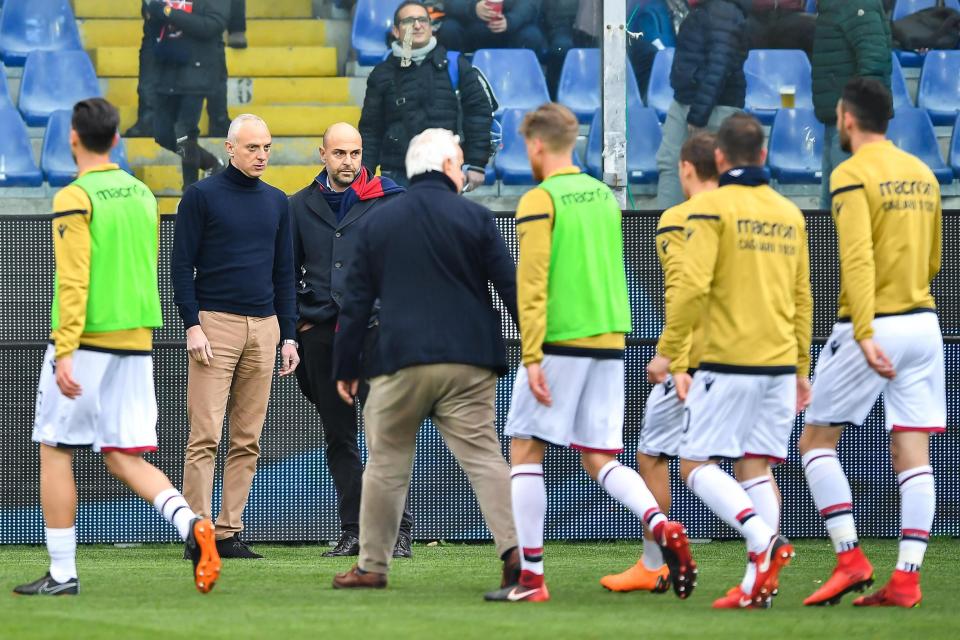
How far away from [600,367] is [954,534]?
320cm

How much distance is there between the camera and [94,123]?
5535 mm

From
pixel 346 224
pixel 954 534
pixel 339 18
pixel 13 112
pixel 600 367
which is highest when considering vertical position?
pixel 339 18

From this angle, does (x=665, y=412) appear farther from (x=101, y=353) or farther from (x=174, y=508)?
(x=101, y=353)

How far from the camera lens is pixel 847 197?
17.7 feet

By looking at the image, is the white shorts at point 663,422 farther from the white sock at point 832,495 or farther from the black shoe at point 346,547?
the black shoe at point 346,547

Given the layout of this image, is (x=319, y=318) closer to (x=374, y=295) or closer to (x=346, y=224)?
(x=346, y=224)

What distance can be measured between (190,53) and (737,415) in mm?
6574

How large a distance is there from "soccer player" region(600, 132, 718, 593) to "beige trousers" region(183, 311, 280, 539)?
76.1 inches

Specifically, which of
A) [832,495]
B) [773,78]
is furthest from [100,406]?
[773,78]

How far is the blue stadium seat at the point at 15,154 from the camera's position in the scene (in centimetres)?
1083

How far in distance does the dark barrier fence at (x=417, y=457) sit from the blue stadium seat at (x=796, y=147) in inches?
106

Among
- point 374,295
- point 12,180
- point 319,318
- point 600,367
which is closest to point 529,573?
point 600,367

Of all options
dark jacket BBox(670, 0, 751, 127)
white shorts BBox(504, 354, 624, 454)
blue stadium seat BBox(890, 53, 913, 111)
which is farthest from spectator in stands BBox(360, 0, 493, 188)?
white shorts BBox(504, 354, 624, 454)

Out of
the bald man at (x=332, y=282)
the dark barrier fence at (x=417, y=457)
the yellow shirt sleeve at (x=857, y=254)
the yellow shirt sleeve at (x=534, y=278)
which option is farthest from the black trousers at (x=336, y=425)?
the yellow shirt sleeve at (x=857, y=254)
